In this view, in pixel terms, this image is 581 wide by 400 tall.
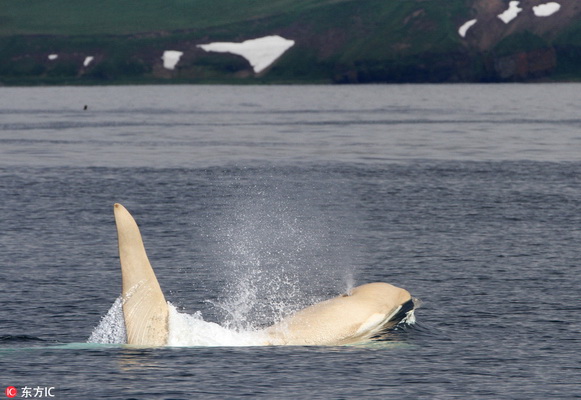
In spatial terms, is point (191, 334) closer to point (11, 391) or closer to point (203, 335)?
point (203, 335)

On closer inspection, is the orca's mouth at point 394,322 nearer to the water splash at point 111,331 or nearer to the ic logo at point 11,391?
the water splash at point 111,331

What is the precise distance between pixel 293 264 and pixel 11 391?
19540mm

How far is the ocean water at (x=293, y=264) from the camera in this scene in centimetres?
2491

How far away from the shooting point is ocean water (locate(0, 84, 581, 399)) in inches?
981

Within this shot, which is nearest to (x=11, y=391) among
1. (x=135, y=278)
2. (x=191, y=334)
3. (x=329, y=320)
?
(x=135, y=278)

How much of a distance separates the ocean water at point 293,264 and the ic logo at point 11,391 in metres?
0.19

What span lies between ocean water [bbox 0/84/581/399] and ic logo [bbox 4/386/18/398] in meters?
0.19

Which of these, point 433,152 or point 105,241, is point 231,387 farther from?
point 433,152

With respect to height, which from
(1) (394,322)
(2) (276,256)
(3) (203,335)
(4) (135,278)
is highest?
(4) (135,278)

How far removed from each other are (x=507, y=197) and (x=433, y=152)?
3324cm

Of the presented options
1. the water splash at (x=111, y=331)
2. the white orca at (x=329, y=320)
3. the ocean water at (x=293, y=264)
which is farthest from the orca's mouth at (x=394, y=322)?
the water splash at (x=111, y=331)

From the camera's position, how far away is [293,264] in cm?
4216

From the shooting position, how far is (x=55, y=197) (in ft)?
198

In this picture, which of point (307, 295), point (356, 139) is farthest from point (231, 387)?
point (356, 139)
